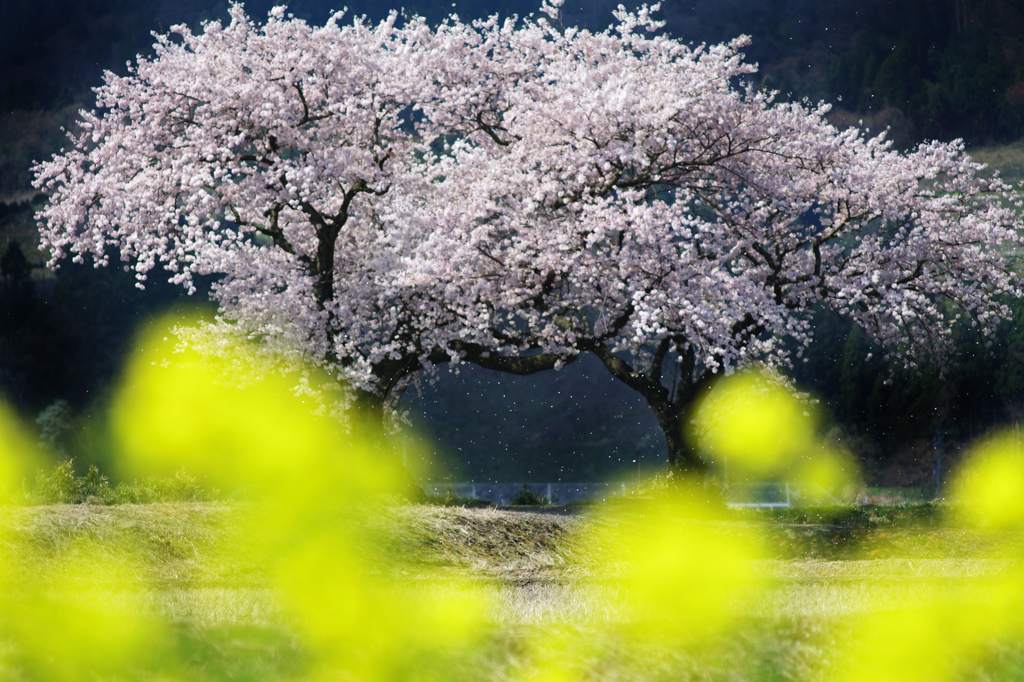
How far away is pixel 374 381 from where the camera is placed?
57.6 feet

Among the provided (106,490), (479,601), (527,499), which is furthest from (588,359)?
(479,601)

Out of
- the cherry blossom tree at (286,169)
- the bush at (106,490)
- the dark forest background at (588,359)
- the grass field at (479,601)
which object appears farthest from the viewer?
the dark forest background at (588,359)

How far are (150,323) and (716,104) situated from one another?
31797mm

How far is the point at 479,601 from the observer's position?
11898mm

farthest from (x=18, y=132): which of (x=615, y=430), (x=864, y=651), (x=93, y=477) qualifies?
(x=864, y=651)

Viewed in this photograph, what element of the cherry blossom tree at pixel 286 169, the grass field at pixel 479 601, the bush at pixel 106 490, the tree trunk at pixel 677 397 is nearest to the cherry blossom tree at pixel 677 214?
the tree trunk at pixel 677 397

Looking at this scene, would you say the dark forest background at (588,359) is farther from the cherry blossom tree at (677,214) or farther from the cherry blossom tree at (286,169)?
the cherry blossom tree at (286,169)

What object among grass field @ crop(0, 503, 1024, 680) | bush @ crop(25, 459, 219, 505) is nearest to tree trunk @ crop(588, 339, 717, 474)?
grass field @ crop(0, 503, 1024, 680)

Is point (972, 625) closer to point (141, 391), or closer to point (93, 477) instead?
point (93, 477)

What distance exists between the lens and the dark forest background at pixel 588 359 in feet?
117

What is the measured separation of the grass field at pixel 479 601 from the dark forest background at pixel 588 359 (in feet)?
72.7

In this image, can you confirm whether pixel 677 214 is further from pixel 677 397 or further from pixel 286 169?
pixel 286 169

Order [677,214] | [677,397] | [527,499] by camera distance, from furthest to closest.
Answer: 1. [527,499]
2. [677,397]
3. [677,214]

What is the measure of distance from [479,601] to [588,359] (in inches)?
1499
